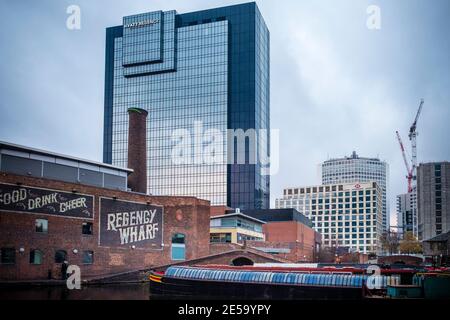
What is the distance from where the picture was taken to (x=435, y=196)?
13362cm

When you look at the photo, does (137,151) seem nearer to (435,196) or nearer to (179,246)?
(179,246)

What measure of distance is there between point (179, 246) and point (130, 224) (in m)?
7.13

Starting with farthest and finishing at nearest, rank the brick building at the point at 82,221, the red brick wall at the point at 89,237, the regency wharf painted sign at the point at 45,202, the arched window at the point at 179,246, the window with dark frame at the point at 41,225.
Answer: the arched window at the point at 179,246
the window with dark frame at the point at 41,225
the brick building at the point at 82,221
the red brick wall at the point at 89,237
the regency wharf painted sign at the point at 45,202

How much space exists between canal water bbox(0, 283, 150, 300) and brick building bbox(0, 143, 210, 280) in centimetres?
342

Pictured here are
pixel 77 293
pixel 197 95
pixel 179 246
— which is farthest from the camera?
pixel 197 95

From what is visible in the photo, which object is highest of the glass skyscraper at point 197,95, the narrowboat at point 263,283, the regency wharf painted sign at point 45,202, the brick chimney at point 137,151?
the glass skyscraper at point 197,95

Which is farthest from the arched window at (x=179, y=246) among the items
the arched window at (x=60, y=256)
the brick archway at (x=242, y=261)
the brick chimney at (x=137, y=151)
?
the arched window at (x=60, y=256)

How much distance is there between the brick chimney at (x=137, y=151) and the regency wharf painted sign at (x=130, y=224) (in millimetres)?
8633

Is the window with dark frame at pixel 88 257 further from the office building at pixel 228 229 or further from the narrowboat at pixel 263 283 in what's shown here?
the office building at pixel 228 229

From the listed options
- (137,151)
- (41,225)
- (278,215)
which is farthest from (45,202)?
(278,215)

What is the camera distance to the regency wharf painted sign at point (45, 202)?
43.5 meters

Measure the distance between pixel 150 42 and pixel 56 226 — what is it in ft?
324

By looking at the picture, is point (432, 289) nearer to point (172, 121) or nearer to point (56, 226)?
point (56, 226)

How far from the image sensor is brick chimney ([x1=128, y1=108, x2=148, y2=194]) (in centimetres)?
6638
